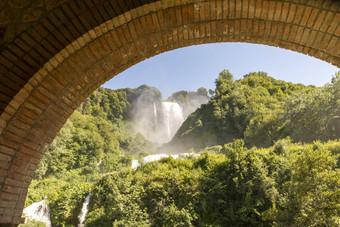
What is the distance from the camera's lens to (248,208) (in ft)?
47.9

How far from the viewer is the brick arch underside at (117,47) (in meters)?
2.71

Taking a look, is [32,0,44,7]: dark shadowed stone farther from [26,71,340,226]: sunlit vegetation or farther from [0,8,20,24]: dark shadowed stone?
[26,71,340,226]: sunlit vegetation

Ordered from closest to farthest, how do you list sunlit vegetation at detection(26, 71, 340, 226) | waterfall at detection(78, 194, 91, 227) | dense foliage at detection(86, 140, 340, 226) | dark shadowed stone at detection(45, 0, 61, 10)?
1. dark shadowed stone at detection(45, 0, 61, 10)
2. sunlit vegetation at detection(26, 71, 340, 226)
3. dense foliage at detection(86, 140, 340, 226)
4. waterfall at detection(78, 194, 91, 227)

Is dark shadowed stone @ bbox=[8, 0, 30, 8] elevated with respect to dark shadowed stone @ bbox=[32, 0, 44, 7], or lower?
elevated

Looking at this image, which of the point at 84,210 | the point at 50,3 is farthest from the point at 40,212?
the point at 50,3

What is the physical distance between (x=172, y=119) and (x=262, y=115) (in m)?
33.5

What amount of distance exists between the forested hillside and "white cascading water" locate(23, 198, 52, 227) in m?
28.8

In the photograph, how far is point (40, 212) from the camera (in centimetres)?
2198

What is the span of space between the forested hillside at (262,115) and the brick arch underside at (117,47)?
2729 centimetres

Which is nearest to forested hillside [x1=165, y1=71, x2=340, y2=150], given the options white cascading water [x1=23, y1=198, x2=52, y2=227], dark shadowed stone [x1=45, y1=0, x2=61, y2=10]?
white cascading water [x1=23, y1=198, x2=52, y2=227]

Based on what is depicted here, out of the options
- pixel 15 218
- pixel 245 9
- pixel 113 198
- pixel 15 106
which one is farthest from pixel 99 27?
pixel 113 198

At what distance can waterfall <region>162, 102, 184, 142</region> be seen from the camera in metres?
68.7

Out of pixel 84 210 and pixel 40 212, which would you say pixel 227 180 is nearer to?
pixel 84 210

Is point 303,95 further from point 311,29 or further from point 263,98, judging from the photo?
point 311,29
